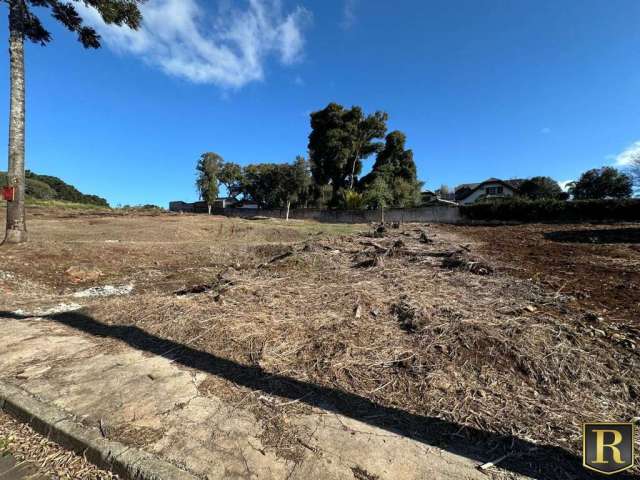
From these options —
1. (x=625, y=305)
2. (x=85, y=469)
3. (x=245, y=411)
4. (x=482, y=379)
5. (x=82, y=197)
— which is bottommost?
(x=85, y=469)

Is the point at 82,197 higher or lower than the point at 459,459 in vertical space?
higher

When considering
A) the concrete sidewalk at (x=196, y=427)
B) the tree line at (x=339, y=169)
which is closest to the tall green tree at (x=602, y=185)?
the tree line at (x=339, y=169)

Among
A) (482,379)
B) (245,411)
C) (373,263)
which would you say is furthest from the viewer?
(373,263)

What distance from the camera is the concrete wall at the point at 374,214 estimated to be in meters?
22.0

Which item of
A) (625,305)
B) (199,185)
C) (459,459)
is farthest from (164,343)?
(199,185)

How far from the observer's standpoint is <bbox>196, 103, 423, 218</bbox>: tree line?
29.4 metres

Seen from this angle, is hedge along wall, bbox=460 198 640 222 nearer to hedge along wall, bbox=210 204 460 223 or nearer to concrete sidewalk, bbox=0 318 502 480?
hedge along wall, bbox=210 204 460 223

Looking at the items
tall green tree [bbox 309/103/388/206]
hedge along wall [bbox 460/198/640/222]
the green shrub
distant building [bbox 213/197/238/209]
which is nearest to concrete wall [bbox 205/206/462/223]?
hedge along wall [bbox 460/198/640/222]

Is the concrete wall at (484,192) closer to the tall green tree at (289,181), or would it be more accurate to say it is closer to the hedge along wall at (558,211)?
the hedge along wall at (558,211)

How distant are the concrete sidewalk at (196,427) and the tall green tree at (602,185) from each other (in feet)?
135

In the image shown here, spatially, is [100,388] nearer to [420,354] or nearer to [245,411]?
[245,411]

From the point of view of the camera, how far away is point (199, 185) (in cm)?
3538

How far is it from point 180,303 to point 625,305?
4.72 metres

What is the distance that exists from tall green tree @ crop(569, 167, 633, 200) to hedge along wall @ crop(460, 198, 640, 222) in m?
21.4
